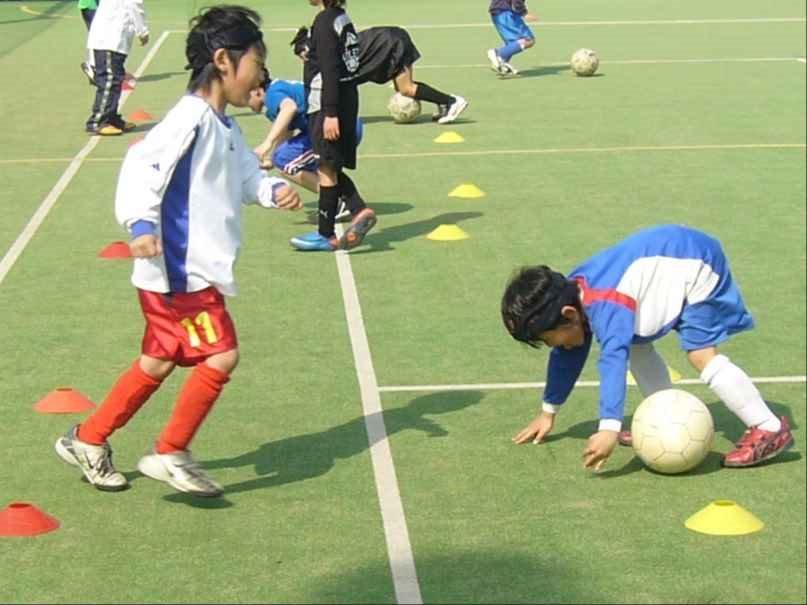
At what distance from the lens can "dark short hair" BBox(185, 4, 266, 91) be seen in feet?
21.8

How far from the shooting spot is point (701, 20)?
26281 mm

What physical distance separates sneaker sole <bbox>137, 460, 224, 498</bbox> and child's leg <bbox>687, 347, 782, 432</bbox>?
204cm

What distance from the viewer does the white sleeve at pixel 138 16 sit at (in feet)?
53.9

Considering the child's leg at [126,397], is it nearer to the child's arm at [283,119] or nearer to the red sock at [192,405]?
the red sock at [192,405]

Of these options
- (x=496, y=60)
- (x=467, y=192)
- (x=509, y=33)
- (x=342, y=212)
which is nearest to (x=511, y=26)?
(x=509, y=33)

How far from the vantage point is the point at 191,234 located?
6496 millimetres

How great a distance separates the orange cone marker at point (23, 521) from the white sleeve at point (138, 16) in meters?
10.7

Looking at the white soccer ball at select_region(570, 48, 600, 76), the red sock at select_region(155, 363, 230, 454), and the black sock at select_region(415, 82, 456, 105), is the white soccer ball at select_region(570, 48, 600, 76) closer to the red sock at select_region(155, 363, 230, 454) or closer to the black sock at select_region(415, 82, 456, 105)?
the black sock at select_region(415, 82, 456, 105)

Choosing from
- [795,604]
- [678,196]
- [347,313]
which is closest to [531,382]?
[347,313]

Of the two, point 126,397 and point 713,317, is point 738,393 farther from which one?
point 126,397

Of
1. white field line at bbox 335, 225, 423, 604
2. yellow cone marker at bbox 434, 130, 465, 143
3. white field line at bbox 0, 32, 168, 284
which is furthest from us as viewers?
yellow cone marker at bbox 434, 130, 465, 143

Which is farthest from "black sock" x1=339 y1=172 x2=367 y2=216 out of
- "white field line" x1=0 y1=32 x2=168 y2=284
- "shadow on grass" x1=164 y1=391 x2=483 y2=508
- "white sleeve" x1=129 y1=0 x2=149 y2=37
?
"white sleeve" x1=129 y1=0 x2=149 y2=37

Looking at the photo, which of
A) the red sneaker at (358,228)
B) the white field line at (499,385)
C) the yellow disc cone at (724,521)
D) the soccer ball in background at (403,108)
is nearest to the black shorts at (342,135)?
the red sneaker at (358,228)

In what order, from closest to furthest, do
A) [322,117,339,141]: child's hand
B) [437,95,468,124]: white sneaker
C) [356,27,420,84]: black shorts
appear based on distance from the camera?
[322,117,339,141]: child's hand < [356,27,420,84]: black shorts < [437,95,468,124]: white sneaker
